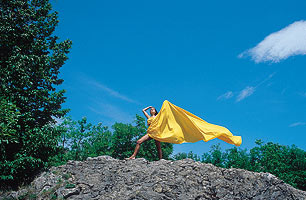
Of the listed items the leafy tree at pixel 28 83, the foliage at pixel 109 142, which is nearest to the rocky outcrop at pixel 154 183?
the leafy tree at pixel 28 83

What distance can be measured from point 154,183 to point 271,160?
21947 mm

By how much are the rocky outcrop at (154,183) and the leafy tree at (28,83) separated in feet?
4.55

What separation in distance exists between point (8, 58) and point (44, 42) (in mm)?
2365

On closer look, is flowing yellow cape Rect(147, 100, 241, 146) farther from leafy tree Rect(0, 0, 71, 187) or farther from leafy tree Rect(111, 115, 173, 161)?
leafy tree Rect(111, 115, 173, 161)

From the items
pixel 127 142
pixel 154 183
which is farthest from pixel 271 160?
pixel 154 183

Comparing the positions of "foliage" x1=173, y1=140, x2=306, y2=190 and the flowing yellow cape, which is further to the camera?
"foliage" x1=173, y1=140, x2=306, y2=190

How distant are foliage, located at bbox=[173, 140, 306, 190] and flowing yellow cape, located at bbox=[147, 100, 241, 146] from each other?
625 inches

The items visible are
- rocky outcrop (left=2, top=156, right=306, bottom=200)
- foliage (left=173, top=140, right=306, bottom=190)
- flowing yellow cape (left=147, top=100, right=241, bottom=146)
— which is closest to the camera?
rocky outcrop (left=2, top=156, right=306, bottom=200)

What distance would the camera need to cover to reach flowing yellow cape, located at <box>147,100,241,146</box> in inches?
525

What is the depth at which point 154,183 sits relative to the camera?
34.9 feet

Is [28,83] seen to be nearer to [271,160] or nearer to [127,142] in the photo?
[127,142]

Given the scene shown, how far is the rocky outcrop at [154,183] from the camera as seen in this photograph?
1042 cm

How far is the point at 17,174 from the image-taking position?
45.7 feet

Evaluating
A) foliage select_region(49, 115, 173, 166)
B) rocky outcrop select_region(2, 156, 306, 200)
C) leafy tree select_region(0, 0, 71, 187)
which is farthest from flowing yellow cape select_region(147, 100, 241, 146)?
foliage select_region(49, 115, 173, 166)
